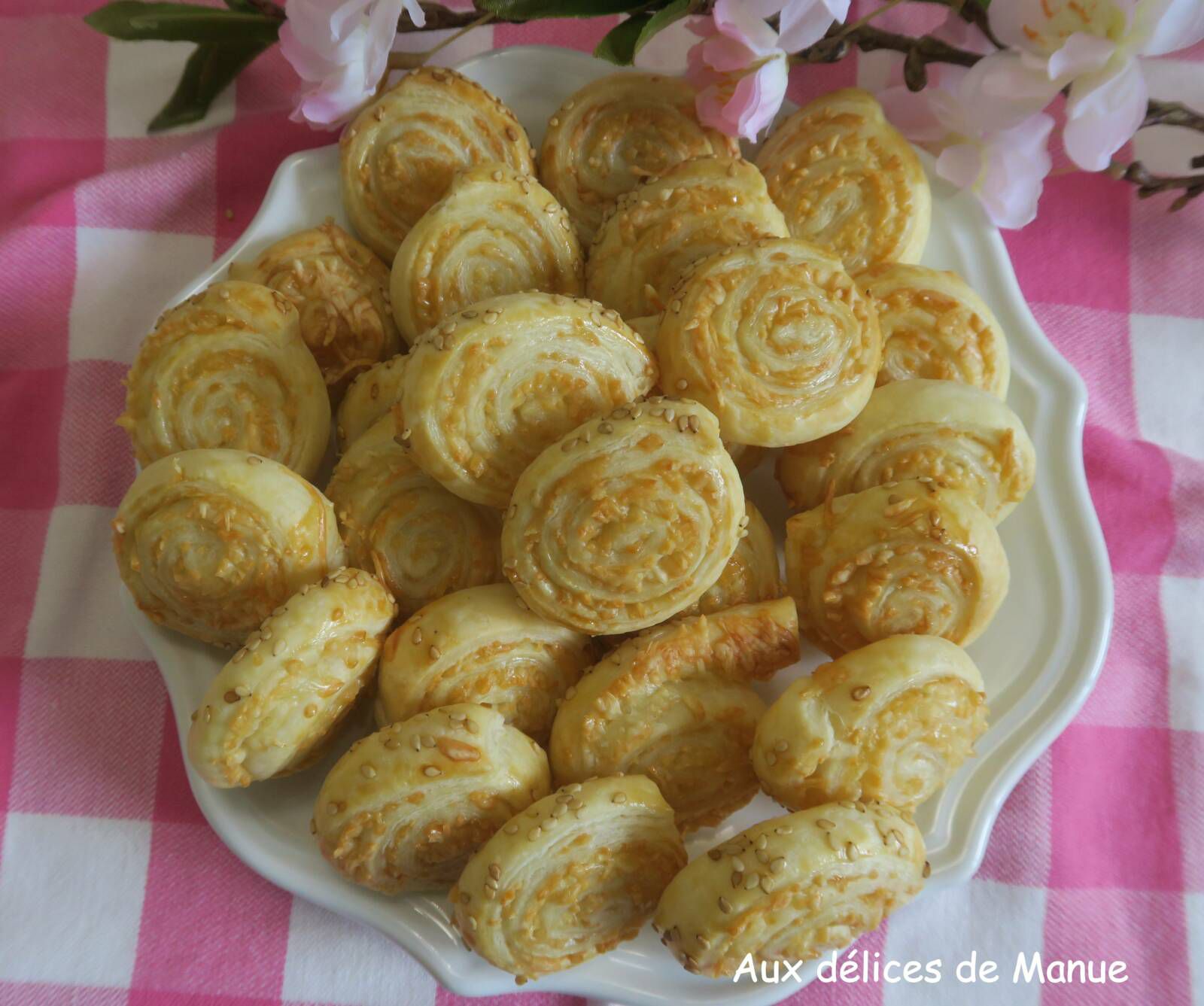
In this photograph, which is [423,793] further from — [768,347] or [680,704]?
[768,347]

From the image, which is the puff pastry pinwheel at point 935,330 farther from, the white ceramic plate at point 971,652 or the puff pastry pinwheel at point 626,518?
the puff pastry pinwheel at point 626,518

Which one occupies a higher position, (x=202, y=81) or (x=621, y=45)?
(x=621, y=45)

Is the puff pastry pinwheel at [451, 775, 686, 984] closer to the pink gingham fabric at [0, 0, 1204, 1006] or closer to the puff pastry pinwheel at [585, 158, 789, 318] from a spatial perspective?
the pink gingham fabric at [0, 0, 1204, 1006]

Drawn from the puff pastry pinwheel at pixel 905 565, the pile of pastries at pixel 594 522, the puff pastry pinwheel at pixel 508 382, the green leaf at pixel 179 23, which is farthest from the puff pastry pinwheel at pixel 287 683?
the green leaf at pixel 179 23

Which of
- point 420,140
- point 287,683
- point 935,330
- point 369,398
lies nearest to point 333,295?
point 369,398

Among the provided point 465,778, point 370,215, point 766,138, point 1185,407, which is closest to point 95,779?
point 465,778

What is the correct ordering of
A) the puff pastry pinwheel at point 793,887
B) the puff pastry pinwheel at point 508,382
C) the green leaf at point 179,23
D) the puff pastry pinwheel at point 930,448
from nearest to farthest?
the puff pastry pinwheel at point 793,887
the puff pastry pinwheel at point 508,382
the puff pastry pinwheel at point 930,448
the green leaf at point 179,23

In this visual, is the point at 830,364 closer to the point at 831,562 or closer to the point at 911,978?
the point at 831,562
